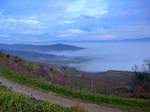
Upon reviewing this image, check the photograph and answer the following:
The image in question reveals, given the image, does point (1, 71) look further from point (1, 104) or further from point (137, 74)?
point (1, 104)

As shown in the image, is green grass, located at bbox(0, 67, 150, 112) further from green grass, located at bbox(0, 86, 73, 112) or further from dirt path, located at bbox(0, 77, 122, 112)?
green grass, located at bbox(0, 86, 73, 112)

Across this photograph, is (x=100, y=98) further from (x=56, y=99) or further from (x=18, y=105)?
(x=18, y=105)

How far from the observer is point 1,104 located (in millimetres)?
8891

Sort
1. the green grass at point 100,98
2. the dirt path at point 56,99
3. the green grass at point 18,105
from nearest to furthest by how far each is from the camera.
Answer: the green grass at point 18,105 < the dirt path at point 56,99 < the green grass at point 100,98

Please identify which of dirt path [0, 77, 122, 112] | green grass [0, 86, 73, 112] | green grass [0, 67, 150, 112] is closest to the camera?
green grass [0, 86, 73, 112]

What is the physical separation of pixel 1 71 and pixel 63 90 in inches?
234

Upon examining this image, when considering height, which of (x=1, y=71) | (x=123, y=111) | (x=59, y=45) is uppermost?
(x=59, y=45)

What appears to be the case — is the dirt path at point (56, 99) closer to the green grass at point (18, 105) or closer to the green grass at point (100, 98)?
the green grass at point (100, 98)

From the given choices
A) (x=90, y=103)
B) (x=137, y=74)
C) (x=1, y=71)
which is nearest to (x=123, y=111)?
(x=90, y=103)

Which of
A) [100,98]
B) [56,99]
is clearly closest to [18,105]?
[56,99]

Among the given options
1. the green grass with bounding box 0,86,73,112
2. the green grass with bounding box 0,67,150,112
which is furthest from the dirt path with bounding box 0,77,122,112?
the green grass with bounding box 0,86,73,112

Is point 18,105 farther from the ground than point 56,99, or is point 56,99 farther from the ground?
point 18,105

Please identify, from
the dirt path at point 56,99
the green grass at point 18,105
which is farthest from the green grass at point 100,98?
the green grass at point 18,105

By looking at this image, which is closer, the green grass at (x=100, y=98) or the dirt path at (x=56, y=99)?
the dirt path at (x=56, y=99)
